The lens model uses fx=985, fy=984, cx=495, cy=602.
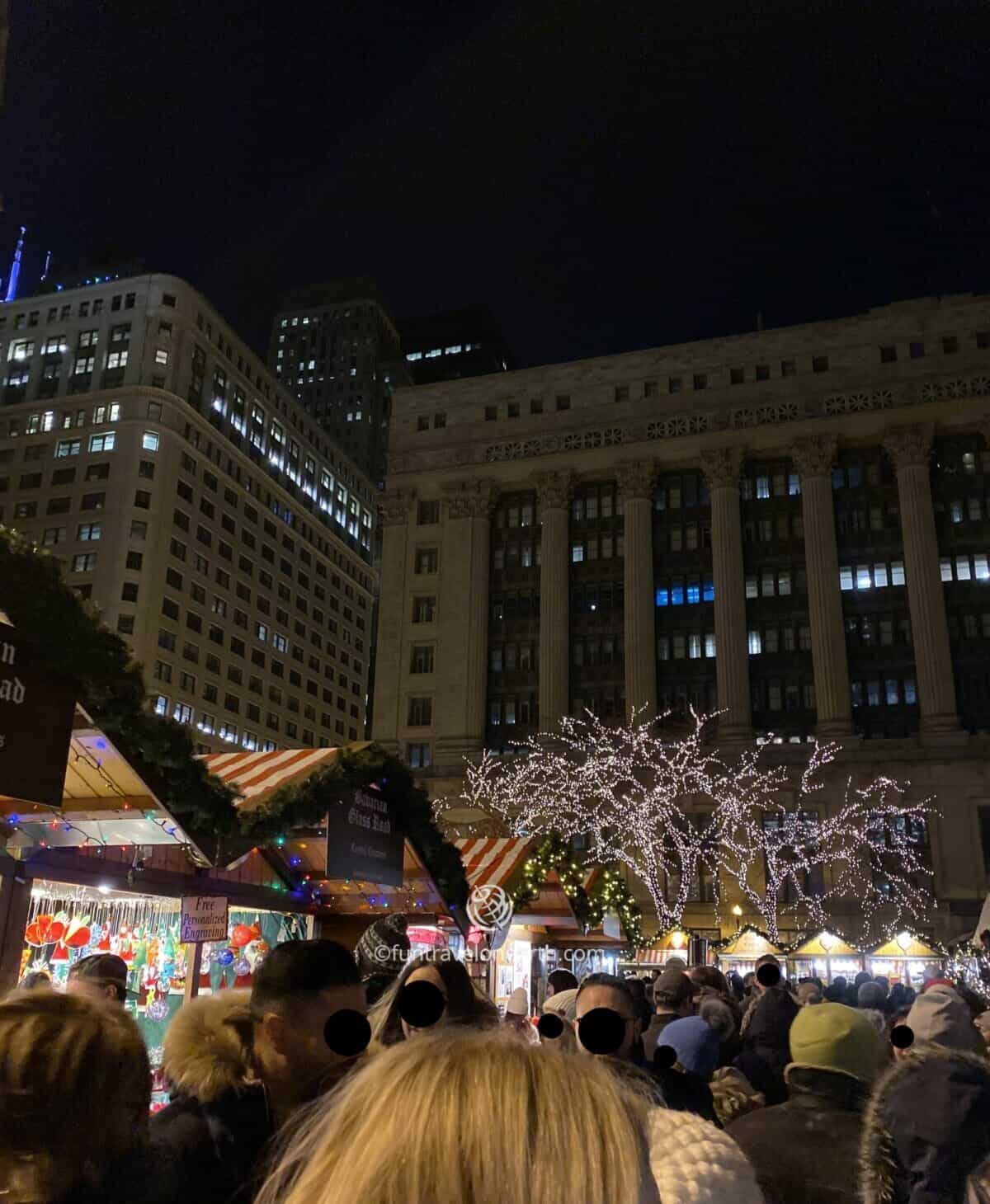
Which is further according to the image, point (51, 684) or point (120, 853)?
point (120, 853)

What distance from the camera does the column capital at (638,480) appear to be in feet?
197

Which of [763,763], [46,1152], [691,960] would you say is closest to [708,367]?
[763,763]

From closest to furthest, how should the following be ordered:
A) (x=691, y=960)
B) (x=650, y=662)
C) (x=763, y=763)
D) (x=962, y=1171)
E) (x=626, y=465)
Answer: (x=962, y=1171)
(x=691, y=960)
(x=763, y=763)
(x=650, y=662)
(x=626, y=465)

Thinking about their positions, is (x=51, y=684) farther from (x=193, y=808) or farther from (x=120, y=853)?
(x=120, y=853)

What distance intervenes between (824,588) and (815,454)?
8.38m

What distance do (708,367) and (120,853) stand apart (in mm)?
58067

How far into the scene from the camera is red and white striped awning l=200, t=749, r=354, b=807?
9214 millimetres

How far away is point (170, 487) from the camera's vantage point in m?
82.8

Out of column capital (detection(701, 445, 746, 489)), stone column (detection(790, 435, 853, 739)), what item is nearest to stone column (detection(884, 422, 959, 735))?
stone column (detection(790, 435, 853, 739))

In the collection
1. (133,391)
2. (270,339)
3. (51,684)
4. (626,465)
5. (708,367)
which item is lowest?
(51,684)

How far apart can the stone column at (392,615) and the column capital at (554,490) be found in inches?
346

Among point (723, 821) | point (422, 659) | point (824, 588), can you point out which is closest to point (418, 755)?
point (422, 659)

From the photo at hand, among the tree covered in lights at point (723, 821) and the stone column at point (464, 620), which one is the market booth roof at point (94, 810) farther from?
the stone column at point (464, 620)

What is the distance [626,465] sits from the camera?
6059cm
